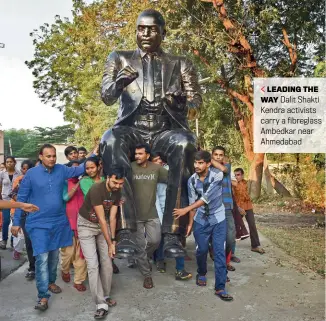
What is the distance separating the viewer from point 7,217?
6.98 metres

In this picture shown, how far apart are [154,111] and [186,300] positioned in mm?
1937

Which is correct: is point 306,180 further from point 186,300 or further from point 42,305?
point 42,305

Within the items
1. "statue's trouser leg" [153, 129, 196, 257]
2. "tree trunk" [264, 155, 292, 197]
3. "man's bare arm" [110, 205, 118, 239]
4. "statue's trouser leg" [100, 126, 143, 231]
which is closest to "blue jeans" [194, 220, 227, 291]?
"statue's trouser leg" [153, 129, 196, 257]

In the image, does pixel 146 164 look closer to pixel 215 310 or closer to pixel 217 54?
pixel 215 310

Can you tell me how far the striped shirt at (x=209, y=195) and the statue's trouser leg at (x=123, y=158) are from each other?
23.8 inches

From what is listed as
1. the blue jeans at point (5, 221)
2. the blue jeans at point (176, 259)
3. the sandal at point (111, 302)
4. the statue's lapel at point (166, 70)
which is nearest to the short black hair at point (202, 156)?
the statue's lapel at point (166, 70)

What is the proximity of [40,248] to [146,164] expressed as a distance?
1299mm

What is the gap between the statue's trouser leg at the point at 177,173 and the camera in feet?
14.1

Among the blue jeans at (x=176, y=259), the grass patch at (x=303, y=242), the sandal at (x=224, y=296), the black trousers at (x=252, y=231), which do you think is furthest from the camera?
the black trousers at (x=252, y=231)

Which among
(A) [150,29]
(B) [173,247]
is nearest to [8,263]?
(B) [173,247]

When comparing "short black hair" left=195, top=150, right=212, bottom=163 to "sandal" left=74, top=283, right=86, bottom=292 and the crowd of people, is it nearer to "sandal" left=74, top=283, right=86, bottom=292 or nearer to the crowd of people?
the crowd of people

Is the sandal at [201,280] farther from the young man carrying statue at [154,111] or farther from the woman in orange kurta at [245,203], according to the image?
the woman in orange kurta at [245,203]

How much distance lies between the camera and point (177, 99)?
14.5 ft

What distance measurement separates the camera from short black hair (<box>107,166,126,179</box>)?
3.81 metres
